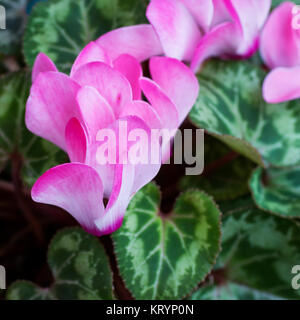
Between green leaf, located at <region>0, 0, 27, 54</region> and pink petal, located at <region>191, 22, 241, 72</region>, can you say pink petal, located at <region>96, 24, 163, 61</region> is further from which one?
green leaf, located at <region>0, 0, 27, 54</region>

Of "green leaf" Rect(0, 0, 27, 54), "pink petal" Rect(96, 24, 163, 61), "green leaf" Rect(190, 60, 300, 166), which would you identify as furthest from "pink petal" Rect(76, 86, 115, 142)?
"green leaf" Rect(0, 0, 27, 54)

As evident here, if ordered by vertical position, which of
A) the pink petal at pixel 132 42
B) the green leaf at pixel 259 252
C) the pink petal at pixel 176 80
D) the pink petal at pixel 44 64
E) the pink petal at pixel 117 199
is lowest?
the green leaf at pixel 259 252

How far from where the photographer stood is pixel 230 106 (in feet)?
2.16

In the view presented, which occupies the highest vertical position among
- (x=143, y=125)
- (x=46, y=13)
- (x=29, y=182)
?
(x=46, y=13)

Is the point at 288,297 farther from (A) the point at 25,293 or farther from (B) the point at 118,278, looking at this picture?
(A) the point at 25,293

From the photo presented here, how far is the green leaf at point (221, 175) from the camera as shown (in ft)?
2.32

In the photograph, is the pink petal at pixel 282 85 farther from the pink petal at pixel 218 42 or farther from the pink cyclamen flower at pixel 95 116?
the pink cyclamen flower at pixel 95 116

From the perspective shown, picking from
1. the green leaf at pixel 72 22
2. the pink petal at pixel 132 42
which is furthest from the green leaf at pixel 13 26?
the pink petal at pixel 132 42

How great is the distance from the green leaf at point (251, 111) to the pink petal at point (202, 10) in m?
0.07

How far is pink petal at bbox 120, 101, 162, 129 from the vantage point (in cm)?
43

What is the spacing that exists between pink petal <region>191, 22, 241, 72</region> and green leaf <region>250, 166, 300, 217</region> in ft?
0.56
